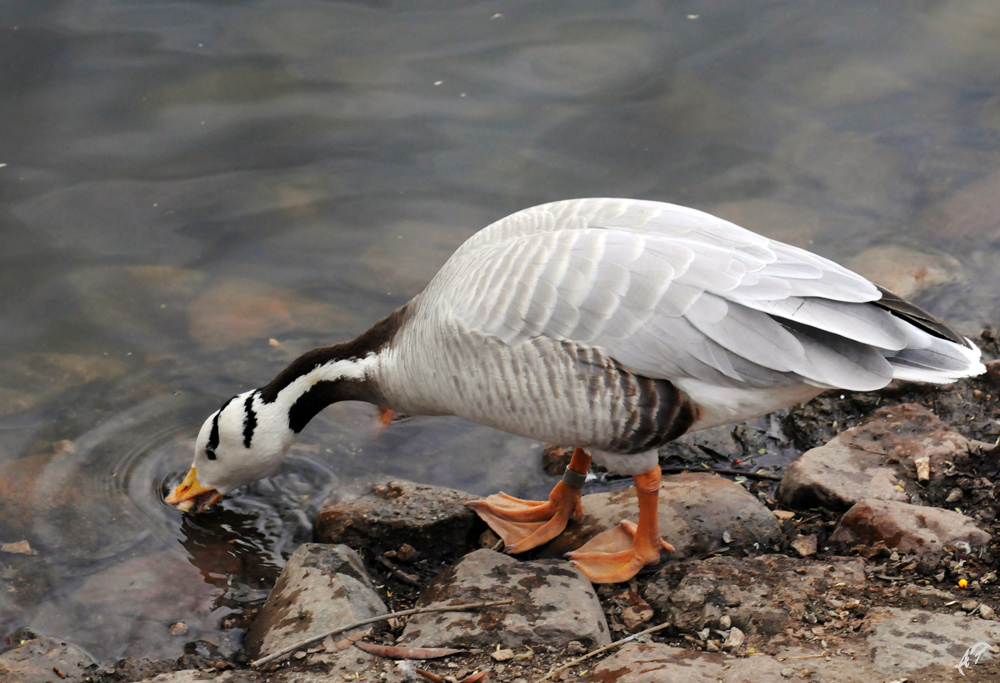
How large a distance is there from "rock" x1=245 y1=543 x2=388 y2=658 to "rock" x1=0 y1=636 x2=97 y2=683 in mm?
689

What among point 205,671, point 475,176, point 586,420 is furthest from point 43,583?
point 475,176

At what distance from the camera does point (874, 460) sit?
15.7 ft

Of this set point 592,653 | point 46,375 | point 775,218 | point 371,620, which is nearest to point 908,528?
point 592,653

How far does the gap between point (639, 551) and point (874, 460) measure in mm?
1360

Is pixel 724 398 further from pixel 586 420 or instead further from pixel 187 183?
pixel 187 183

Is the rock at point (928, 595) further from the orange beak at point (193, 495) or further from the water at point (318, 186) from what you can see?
the orange beak at point (193, 495)

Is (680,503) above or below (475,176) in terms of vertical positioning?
below

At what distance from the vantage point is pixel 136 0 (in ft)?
30.6

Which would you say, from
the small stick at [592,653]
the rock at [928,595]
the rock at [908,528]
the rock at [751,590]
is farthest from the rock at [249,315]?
the rock at [928,595]

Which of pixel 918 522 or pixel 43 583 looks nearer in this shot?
pixel 918 522

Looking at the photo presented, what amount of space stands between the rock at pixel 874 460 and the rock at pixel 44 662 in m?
3.39

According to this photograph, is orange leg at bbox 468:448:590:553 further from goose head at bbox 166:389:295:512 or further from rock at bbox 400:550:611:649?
goose head at bbox 166:389:295:512

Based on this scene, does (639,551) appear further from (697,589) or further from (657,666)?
(657,666)

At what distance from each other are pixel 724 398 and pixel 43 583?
350cm
